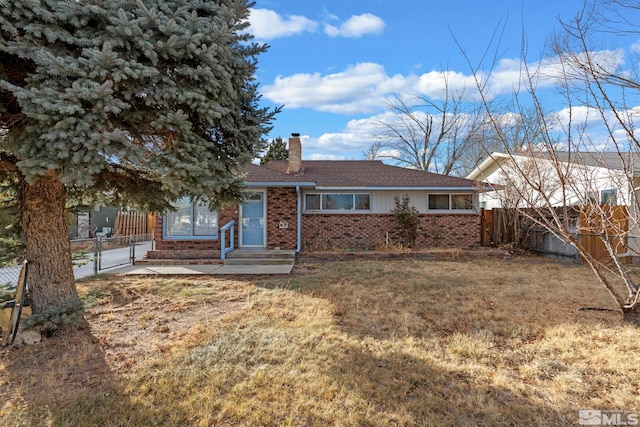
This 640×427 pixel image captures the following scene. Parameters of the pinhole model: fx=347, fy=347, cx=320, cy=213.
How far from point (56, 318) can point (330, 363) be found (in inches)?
128

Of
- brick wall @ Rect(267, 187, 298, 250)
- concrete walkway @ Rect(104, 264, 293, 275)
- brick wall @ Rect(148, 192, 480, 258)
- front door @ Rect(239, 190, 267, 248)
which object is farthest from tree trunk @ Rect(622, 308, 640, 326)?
front door @ Rect(239, 190, 267, 248)

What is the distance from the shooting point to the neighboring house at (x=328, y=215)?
11250mm

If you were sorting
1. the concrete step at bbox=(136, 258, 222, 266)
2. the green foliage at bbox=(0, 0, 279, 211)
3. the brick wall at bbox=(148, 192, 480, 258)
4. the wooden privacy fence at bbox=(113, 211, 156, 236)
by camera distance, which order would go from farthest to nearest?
1. the wooden privacy fence at bbox=(113, 211, 156, 236)
2. the brick wall at bbox=(148, 192, 480, 258)
3. the concrete step at bbox=(136, 258, 222, 266)
4. the green foliage at bbox=(0, 0, 279, 211)

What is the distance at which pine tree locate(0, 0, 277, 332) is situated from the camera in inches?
121

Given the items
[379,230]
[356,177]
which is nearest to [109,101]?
[379,230]

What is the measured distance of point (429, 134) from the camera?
82.8ft

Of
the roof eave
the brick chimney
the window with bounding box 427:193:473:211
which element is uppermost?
the brick chimney

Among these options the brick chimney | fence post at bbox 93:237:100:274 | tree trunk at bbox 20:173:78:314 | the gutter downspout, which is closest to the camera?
tree trunk at bbox 20:173:78:314

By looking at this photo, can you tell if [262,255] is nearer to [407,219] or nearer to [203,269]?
[203,269]

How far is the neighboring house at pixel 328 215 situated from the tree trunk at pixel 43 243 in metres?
6.89

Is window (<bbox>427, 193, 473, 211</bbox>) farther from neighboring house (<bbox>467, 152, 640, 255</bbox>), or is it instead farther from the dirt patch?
the dirt patch

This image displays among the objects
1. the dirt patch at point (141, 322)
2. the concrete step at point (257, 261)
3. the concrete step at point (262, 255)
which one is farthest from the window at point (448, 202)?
the dirt patch at point (141, 322)

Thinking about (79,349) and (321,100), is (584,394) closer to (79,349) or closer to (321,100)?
(79,349)

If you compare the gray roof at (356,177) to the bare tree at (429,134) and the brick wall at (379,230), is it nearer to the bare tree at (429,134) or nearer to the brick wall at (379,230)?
the brick wall at (379,230)
